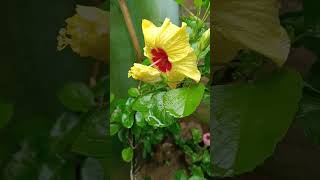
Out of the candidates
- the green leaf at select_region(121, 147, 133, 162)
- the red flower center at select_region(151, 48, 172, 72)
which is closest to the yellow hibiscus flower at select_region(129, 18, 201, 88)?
the red flower center at select_region(151, 48, 172, 72)

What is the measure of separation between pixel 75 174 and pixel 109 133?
18 centimetres

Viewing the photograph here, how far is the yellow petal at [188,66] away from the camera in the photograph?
458 millimetres

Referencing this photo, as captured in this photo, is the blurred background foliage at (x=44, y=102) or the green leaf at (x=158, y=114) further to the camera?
the blurred background foliage at (x=44, y=102)

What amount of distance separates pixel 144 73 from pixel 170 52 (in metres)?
0.04

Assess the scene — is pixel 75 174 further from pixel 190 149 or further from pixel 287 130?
pixel 287 130

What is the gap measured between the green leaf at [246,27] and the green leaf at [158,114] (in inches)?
3.3

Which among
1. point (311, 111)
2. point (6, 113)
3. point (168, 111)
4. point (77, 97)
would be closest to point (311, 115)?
point (311, 111)

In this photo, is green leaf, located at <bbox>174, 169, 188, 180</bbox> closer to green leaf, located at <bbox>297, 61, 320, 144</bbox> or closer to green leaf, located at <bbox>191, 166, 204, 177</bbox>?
green leaf, located at <bbox>191, 166, 204, 177</bbox>

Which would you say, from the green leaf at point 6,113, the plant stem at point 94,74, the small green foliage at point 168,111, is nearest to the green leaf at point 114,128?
the small green foliage at point 168,111

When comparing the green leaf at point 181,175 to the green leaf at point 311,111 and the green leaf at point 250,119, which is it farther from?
the green leaf at point 311,111

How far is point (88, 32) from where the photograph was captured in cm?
55

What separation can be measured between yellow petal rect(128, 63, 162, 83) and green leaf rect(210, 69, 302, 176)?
8 cm

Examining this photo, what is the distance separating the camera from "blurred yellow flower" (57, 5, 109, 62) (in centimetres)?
54

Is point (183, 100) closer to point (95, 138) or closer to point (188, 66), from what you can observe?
point (188, 66)
